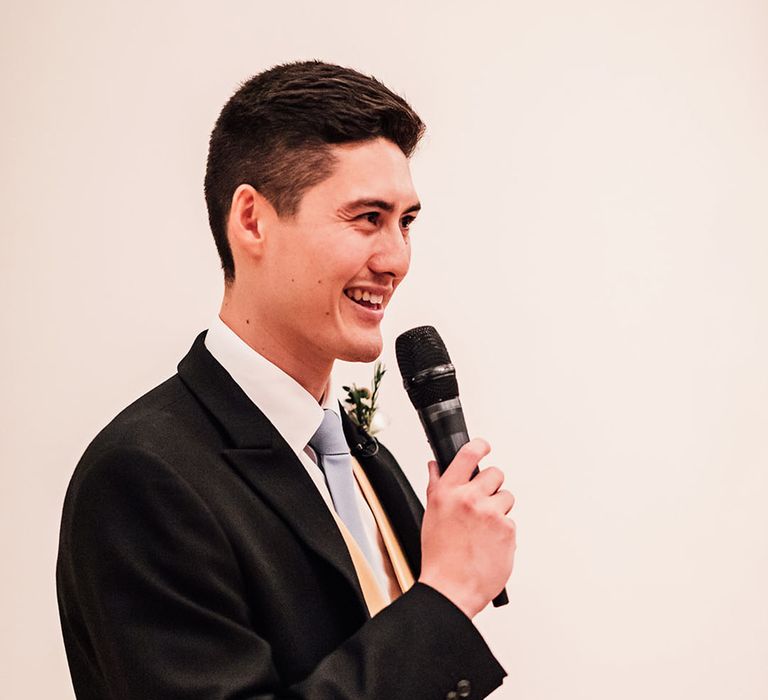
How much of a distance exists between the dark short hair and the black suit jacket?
343 mm

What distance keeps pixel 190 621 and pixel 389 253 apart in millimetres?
628

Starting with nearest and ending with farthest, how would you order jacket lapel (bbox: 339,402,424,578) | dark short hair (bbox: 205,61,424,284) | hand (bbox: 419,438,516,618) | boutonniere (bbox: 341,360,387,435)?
hand (bbox: 419,438,516,618) → dark short hair (bbox: 205,61,424,284) → jacket lapel (bbox: 339,402,424,578) → boutonniere (bbox: 341,360,387,435)

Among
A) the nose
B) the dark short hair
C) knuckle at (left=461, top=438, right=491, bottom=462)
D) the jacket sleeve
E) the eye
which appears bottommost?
the jacket sleeve

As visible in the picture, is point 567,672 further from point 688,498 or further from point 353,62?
point 353,62

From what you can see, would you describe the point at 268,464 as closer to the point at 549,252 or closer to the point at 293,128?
the point at 293,128

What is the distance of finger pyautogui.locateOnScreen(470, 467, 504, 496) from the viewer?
1372 millimetres

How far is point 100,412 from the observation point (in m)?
2.56

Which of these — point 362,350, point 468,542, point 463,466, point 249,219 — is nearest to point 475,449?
point 463,466

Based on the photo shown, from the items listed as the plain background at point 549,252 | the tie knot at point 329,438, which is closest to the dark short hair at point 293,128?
the tie knot at point 329,438

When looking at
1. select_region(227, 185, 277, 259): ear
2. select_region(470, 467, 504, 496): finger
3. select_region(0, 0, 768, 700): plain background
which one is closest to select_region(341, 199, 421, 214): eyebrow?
select_region(227, 185, 277, 259): ear

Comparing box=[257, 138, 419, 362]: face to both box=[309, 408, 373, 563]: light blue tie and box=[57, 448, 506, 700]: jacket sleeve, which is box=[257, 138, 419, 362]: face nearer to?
box=[309, 408, 373, 563]: light blue tie

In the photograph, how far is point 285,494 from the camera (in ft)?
4.74

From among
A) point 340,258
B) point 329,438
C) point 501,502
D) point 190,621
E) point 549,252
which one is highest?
point 549,252

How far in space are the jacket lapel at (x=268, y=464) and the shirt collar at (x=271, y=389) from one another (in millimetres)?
21
